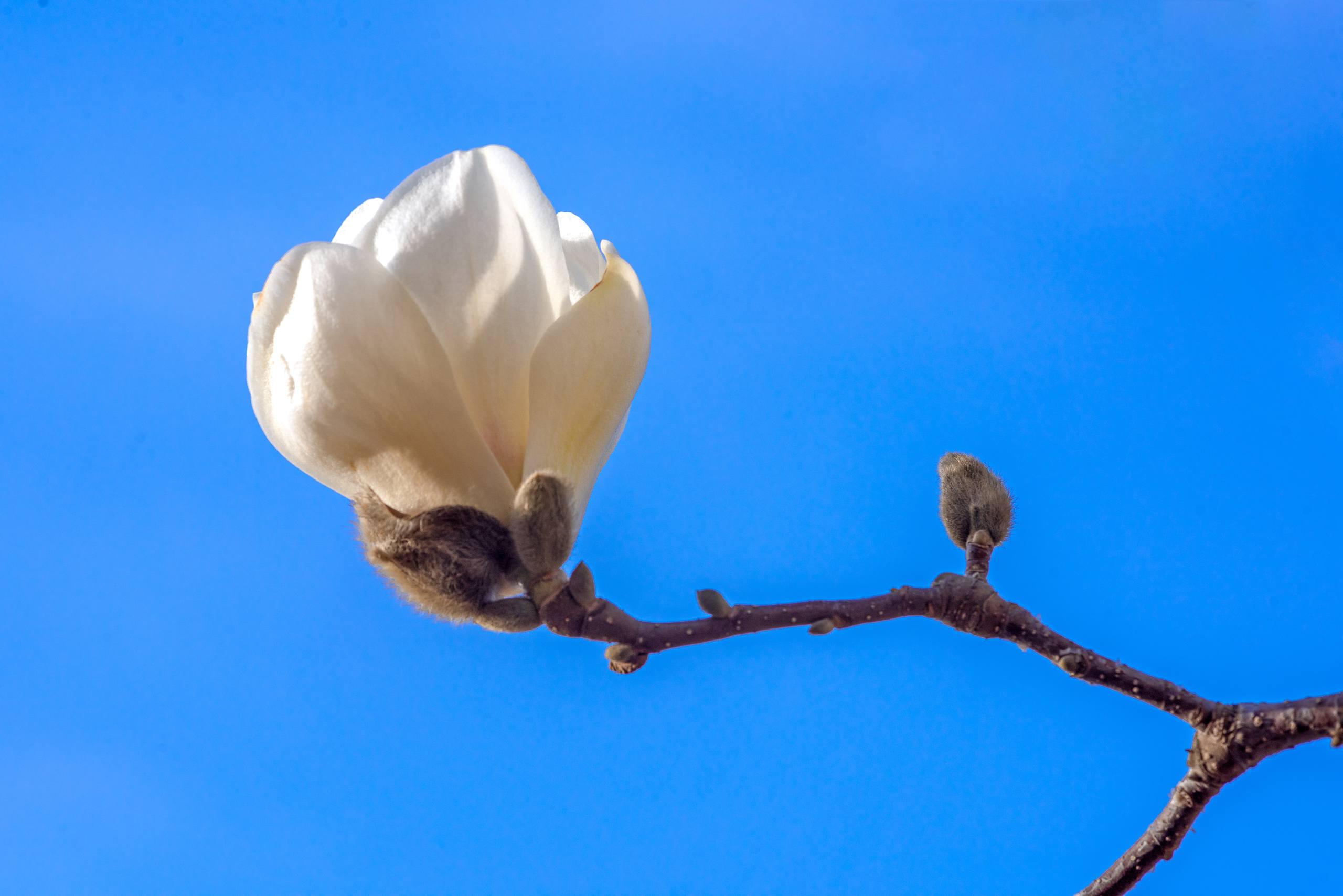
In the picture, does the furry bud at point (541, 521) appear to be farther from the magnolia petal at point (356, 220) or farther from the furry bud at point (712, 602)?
the magnolia petal at point (356, 220)

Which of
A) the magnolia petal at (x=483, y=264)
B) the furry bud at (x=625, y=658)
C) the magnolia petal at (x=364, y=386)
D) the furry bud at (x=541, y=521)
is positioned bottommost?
the furry bud at (x=625, y=658)

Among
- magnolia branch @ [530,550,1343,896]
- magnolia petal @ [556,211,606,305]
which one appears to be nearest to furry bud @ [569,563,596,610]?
magnolia branch @ [530,550,1343,896]

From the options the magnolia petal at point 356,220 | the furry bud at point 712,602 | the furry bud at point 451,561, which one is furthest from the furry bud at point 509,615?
the magnolia petal at point 356,220

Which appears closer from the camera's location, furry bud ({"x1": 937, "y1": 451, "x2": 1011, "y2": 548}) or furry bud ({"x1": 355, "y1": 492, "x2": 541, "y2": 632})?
furry bud ({"x1": 355, "y1": 492, "x2": 541, "y2": 632})

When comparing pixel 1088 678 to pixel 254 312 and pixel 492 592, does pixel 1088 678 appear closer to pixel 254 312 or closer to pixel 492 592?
pixel 492 592

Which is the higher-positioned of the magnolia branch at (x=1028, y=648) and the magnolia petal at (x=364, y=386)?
the magnolia petal at (x=364, y=386)

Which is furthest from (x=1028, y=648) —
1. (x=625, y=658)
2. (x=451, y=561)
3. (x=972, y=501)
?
(x=451, y=561)

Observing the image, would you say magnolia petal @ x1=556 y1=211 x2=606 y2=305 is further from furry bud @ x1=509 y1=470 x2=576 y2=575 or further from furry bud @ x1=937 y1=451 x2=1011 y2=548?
furry bud @ x1=937 y1=451 x2=1011 y2=548
